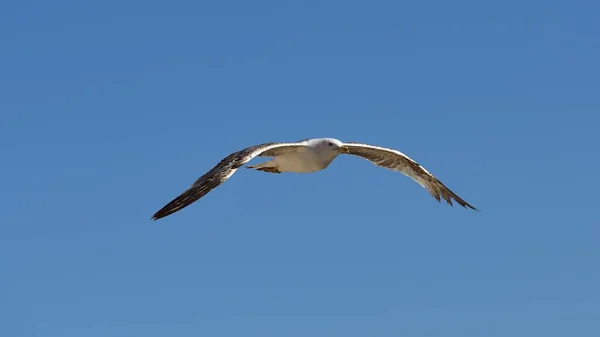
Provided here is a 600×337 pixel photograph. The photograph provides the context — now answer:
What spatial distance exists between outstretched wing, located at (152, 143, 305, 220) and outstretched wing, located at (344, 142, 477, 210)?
538cm

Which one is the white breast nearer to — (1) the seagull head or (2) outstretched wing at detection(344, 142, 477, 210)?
(1) the seagull head

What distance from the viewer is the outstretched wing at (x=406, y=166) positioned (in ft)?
99.2

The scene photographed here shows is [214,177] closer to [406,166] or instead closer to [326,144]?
[326,144]

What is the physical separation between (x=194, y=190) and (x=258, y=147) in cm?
347

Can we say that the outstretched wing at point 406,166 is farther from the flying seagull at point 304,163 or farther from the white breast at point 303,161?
the white breast at point 303,161

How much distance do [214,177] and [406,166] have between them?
35.7 ft

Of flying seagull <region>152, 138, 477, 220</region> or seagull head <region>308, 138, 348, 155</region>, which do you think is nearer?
flying seagull <region>152, 138, 477, 220</region>

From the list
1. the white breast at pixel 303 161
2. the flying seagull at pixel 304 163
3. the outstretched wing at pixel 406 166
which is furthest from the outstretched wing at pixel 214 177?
the outstretched wing at pixel 406 166

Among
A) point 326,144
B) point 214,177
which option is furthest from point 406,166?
point 214,177

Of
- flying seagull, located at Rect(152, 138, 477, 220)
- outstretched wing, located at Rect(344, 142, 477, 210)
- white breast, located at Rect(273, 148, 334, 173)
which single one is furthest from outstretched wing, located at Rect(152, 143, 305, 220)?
outstretched wing, located at Rect(344, 142, 477, 210)

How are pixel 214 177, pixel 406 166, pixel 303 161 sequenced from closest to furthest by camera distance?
pixel 214 177
pixel 303 161
pixel 406 166

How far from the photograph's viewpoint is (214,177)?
72.9ft

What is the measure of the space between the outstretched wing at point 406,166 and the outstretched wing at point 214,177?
212 inches

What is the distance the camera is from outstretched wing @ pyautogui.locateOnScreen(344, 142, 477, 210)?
30234 millimetres
